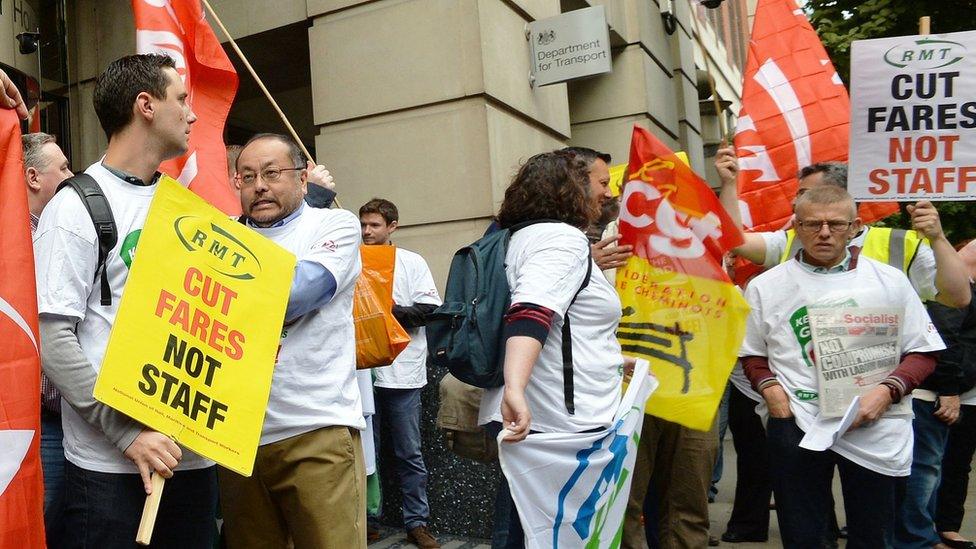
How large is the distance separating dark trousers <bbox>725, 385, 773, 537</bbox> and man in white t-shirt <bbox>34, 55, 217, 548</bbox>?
3776 mm

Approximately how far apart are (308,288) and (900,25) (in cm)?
1085

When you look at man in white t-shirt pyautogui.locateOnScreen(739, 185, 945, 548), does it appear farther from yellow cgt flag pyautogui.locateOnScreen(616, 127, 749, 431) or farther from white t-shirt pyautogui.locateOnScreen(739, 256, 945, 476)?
yellow cgt flag pyautogui.locateOnScreen(616, 127, 749, 431)

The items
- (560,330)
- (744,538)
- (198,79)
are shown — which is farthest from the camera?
(744,538)

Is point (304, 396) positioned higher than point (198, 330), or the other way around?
point (198, 330)

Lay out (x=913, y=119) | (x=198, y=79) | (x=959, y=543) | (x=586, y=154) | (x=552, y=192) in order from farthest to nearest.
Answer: (x=959, y=543)
(x=198, y=79)
(x=913, y=119)
(x=586, y=154)
(x=552, y=192)

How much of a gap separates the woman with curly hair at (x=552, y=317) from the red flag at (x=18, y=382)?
134 cm

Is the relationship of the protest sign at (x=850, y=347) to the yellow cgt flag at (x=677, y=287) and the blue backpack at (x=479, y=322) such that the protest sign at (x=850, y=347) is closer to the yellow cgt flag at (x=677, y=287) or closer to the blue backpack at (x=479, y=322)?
the yellow cgt flag at (x=677, y=287)

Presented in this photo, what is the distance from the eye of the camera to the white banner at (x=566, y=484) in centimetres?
298

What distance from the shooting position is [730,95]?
1148 inches

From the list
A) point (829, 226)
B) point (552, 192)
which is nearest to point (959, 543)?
point (829, 226)

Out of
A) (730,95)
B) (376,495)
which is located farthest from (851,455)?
(730,95)

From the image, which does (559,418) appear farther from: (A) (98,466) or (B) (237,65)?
(B) (237,65)

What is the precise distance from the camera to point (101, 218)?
2.38m

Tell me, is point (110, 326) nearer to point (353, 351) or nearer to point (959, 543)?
point (353, 351)
